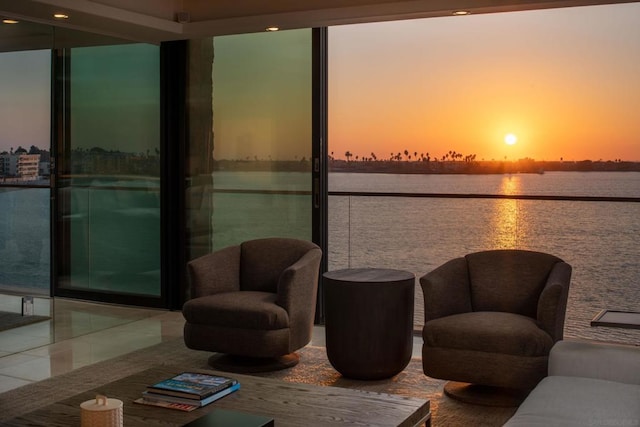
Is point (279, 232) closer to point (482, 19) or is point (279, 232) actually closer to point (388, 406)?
point (482, 19)

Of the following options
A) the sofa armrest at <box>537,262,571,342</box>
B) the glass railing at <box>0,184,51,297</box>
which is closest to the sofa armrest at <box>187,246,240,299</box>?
the glass railing at <box>0,184,51,297</box>

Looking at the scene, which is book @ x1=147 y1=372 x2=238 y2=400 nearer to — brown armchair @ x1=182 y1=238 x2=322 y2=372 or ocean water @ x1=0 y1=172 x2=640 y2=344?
brown armchair @ x1=182 y1=238 x2=322 y2=372

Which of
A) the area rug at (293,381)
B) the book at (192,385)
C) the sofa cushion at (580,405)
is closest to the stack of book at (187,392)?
the book at (192,385)

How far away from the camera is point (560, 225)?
6.82m

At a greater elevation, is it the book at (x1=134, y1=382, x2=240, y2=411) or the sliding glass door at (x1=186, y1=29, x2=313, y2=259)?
the sliding glass door at (x1=186, y1=29, x2=313, y2=259)

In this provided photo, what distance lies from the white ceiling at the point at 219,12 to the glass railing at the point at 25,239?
1.16 meters

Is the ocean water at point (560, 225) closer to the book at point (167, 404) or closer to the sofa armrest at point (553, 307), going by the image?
the sofa armrest at point (553, 307)

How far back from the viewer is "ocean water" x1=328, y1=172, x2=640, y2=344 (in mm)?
6137

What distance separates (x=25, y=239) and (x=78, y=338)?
0.88 m

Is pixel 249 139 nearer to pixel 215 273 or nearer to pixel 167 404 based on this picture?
pixel 215 273

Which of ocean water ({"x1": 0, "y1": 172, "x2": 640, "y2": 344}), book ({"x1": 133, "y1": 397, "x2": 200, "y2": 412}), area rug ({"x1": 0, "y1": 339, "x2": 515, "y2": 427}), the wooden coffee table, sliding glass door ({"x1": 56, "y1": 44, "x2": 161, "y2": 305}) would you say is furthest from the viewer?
sliding glass door ({"x1": 56, "y1": 44, "x2": 161, "y2": 305})

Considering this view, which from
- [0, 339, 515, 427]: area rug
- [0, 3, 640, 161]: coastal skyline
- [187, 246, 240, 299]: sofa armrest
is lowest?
[0, 339, 515, 427]: area rug

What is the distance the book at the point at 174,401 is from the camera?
3029 mm

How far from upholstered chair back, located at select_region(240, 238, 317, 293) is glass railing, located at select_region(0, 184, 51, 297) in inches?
54.6
